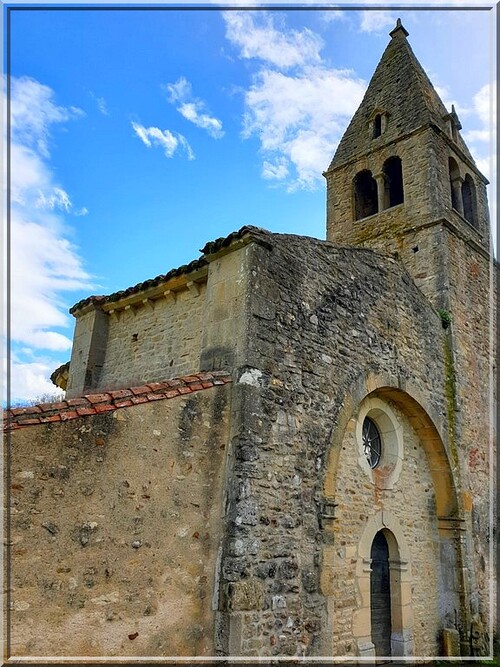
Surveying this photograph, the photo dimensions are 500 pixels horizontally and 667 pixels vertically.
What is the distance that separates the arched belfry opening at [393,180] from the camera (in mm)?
13180

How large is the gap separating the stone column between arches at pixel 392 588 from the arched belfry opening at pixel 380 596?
0.07 metres

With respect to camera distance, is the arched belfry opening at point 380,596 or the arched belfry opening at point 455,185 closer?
the arched belfry opening at point 380,596

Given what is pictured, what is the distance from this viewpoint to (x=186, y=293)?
8086 mm

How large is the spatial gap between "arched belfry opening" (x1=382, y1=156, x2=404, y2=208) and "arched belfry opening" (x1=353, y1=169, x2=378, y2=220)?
1.59ft

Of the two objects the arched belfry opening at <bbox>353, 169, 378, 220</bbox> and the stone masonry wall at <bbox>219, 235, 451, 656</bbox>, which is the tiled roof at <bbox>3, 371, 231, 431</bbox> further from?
the arched belfry opening at <bbox>353, 169, 378, 220</bbox>

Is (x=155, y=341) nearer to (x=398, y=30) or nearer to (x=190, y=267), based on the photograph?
(x=190, y=267)

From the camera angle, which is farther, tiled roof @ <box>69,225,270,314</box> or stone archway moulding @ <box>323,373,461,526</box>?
stone archway moulding @ <box>323,373,461,526</box>

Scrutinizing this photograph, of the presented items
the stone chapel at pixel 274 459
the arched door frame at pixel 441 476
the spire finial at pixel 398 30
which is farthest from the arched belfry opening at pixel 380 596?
the spire finial at pixel 398 30

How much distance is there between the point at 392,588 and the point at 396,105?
465 inches

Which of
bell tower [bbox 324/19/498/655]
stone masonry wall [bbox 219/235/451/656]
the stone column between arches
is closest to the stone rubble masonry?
stone masonry wall [bbox 219/235/451/656]

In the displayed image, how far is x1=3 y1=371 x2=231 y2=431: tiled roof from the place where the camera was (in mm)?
4293

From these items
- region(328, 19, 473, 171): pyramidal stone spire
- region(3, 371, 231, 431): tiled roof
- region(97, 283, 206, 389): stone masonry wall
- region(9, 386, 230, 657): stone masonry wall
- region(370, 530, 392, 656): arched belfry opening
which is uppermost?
→ region(328, 19, 473, 171): pyramidal stone spire

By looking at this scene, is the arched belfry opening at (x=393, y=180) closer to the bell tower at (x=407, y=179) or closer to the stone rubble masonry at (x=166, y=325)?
the bell tower at (x=407, y=179)

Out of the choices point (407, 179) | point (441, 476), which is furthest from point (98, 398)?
point (407, 179)
